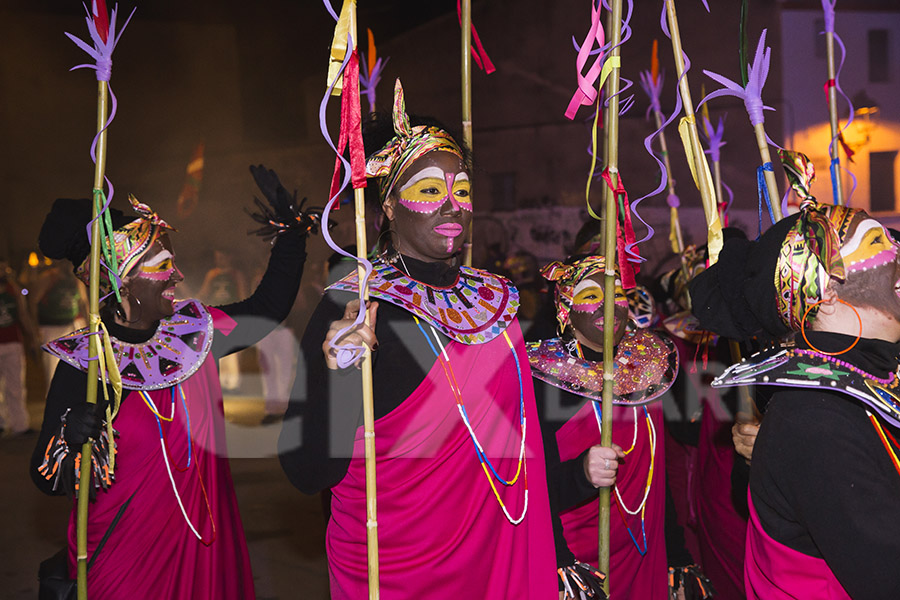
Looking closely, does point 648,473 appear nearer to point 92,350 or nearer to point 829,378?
point 829,378

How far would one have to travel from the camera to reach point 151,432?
2.68 m

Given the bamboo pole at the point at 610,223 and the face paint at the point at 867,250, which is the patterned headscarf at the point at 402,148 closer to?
the bamboo pole at the point at 610,223

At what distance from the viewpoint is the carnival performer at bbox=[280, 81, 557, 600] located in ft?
6.32

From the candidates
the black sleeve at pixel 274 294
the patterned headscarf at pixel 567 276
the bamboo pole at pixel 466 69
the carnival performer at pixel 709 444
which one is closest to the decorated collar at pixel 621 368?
the patterned headscarf at pixel 567 276

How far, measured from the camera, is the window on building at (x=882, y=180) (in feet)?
24.0

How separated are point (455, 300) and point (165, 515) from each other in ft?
4.38

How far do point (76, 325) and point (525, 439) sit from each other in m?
8.32

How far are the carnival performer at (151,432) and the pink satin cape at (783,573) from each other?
1.81 metres

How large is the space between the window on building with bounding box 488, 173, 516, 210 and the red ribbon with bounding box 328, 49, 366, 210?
27.0 ft

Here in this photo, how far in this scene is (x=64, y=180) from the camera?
9.28m

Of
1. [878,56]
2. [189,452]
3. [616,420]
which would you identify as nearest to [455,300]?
[616,420]

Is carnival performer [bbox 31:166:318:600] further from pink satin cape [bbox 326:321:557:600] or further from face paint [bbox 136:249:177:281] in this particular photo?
pink satin cape [bbox 326:321:557:600]

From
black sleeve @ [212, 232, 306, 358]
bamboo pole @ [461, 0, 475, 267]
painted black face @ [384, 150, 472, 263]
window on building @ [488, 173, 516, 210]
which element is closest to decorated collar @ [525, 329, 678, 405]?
bamboo pole @ [461, 0, 475, 267]

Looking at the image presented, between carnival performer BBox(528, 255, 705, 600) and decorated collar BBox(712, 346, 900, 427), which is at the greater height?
decorated collar BBox(712, 346, 900, 427)
